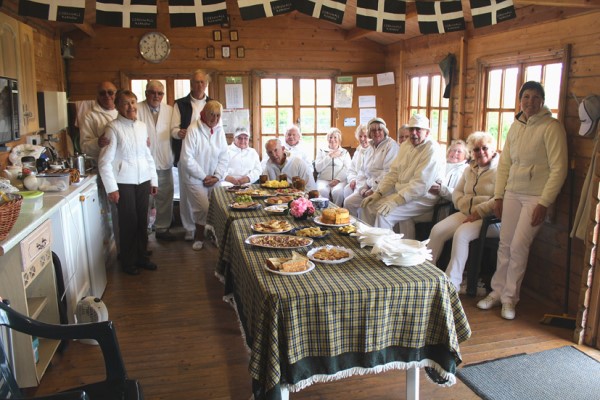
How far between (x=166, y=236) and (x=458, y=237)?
10.8 ft

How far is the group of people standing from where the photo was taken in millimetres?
3760

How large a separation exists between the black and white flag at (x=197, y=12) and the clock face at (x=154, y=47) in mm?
2636

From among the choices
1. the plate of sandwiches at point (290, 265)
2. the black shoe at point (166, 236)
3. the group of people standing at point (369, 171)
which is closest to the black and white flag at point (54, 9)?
the group of people standing at point (369, 171)

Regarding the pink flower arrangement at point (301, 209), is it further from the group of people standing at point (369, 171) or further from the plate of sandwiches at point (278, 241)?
the group of people standing at point (369, 171)

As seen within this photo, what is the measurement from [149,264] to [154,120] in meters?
1.62

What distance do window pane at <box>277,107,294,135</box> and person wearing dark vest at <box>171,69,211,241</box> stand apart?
1812 millimetres

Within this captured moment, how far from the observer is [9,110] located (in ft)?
12.7

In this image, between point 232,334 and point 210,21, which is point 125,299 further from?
point 210,21

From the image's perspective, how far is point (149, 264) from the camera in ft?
15.7

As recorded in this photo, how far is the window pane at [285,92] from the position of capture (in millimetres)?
7312

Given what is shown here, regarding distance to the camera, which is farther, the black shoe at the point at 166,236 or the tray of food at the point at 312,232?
the black shoe at the point at 166,236

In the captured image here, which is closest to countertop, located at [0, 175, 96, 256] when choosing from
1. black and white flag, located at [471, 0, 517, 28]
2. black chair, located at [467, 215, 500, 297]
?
black chair, located at [467, 215, 500, 297]

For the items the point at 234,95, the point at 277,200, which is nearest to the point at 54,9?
the point at 277,200

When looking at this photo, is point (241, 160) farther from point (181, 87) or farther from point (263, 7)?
point (263, 7)
